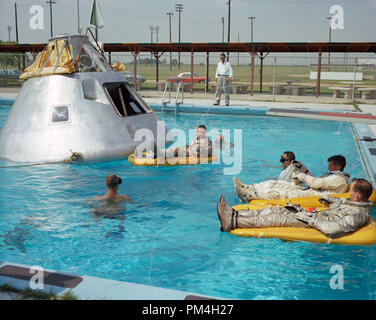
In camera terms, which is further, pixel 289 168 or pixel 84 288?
pixel 289 168

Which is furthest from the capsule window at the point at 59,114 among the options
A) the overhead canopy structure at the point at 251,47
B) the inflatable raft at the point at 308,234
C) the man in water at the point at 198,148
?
the overhead canopy structure at the point at 251,47

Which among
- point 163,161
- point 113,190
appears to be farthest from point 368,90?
point 113,190

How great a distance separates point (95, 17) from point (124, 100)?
125 inches

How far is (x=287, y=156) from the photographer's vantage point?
8141 millimetres

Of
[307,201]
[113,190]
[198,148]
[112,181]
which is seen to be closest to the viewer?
[307,201]

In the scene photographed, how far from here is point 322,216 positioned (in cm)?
579

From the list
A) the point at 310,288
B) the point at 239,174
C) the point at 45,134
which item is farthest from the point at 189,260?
the point at 45,134

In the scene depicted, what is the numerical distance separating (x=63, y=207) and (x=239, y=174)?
4.14m

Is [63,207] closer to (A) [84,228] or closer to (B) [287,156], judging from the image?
(A) [84,228]

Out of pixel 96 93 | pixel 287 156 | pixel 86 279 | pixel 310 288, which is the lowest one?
pixel 310 288

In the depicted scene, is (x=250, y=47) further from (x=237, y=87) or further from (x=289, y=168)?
(x=289, y=168)

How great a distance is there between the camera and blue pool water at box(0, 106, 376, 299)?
492 cm

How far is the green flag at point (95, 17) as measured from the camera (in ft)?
40.3

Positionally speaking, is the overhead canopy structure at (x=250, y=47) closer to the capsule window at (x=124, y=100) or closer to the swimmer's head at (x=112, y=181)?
the capsule window at (x=124, y=100)
